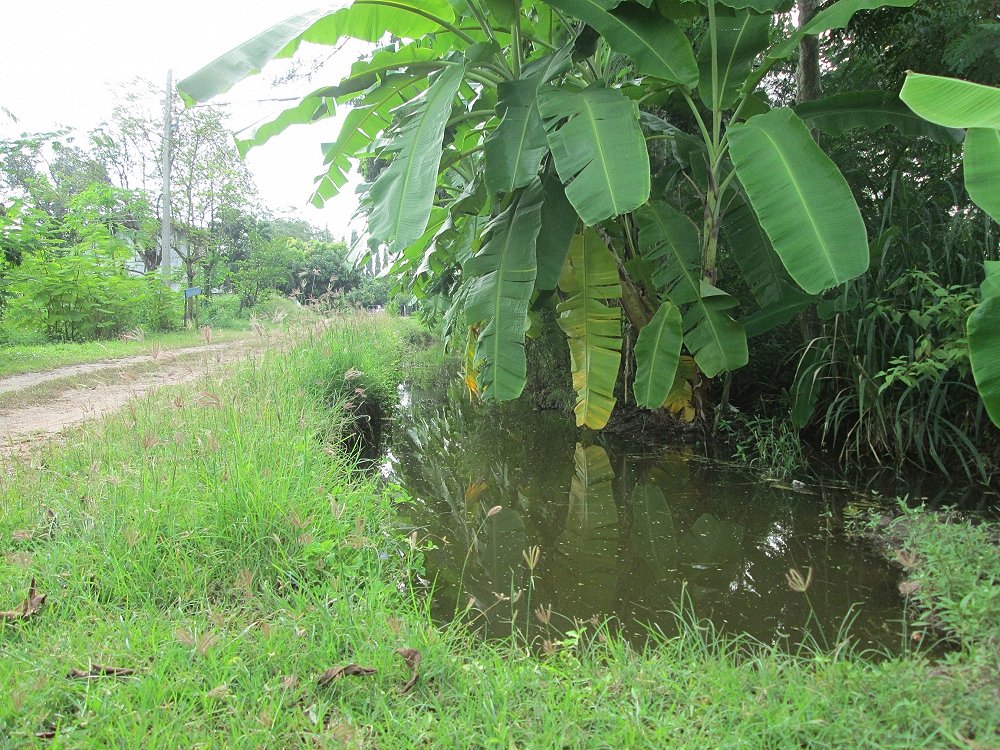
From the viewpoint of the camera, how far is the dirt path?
392 cm

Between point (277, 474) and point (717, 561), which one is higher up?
point (277, 474)

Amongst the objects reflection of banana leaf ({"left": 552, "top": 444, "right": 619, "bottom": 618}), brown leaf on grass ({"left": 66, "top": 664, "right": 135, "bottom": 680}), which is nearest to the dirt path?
brown leaf on grass ({"left": 66, "top": 664, "right": 135, "bottom": 680})

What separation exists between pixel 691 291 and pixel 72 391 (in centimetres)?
559

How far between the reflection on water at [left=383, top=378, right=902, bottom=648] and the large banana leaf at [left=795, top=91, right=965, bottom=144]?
2114 millimetres

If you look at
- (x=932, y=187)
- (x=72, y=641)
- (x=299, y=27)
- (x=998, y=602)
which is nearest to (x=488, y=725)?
(x=72, y=641)

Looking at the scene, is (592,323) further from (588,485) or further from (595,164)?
(595,164)

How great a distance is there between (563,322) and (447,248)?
4.09 feet

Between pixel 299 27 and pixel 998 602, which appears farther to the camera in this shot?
pixel 299 27

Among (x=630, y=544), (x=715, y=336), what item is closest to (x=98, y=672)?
(x=630, y=544)

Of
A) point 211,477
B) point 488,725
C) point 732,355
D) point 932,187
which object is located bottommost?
point 488,725

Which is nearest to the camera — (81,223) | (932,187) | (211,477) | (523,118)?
(211,477)

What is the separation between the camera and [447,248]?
4.75 m

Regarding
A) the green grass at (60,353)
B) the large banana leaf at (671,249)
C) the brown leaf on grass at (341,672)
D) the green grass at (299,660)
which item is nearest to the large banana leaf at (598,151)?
the large banana leaf at (671,249)

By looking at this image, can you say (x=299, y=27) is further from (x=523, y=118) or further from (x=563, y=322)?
(x=563, y=322)
